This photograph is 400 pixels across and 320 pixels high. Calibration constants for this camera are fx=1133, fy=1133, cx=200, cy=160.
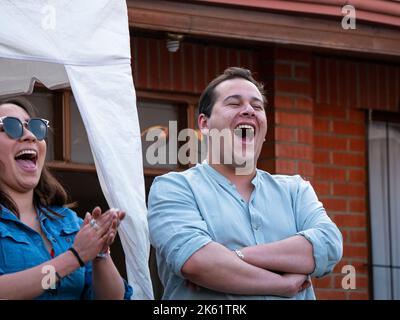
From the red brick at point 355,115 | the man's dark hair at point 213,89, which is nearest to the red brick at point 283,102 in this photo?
the red brick at point 355,115

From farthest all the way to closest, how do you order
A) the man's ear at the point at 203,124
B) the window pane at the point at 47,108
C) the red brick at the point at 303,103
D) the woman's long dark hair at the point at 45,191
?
the red brick at the point at 303,103 < the window pane at the point at 47,108 < the man's ear at the point at 203,124 < the woman's long dark hair at the point at 45,191

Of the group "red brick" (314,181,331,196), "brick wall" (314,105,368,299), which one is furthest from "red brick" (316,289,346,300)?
"red brick" (314,181,331,196)

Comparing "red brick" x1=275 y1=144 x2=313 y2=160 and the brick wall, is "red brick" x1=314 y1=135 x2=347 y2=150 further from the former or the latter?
"red brick" x1=275 y1=144 x2=313 y2=160

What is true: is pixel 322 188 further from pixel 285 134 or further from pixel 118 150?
pixel 118 150

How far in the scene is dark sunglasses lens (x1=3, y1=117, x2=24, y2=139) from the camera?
4.56 metres

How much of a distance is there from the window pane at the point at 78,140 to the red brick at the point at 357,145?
6.86 feet

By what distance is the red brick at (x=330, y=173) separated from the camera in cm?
802

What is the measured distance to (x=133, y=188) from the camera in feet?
15.6

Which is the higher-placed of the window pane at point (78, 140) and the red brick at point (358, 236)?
the window pane at point (78, 140)

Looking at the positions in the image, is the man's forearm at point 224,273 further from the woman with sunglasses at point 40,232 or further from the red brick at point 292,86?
the red brick at point 292,86

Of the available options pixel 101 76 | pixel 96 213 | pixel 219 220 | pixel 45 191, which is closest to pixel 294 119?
pixel 101 76

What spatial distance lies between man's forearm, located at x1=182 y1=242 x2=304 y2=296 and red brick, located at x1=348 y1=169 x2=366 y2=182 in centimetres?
377

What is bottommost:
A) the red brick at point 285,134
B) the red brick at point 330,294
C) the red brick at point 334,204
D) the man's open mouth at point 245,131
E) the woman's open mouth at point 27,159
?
the red brick at point 330,294

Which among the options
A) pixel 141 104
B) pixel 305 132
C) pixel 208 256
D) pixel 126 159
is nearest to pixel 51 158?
pixel 141 104
